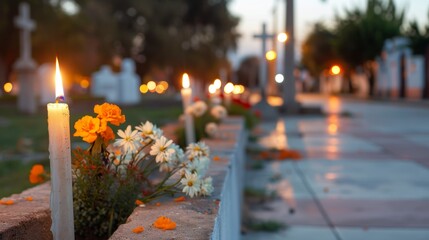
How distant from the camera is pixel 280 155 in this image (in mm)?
11031

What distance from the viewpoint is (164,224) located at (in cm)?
276

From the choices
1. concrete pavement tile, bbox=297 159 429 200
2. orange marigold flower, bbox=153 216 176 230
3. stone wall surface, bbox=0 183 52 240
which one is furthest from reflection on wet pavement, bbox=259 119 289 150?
orange marigold flower, bbox=153 216 176 230

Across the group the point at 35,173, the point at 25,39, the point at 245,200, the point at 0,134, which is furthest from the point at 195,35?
the point at 35,173

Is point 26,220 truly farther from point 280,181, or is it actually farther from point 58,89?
point 280,181

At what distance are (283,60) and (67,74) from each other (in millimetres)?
29210

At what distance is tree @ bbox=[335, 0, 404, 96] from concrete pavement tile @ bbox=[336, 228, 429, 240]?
156ft

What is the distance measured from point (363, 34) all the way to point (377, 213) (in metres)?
47.0

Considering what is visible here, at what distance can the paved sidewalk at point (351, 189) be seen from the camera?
579 centimetres

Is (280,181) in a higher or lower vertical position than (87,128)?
lower

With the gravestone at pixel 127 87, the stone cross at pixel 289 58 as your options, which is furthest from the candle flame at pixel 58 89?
the gravestone at pixel 127 87

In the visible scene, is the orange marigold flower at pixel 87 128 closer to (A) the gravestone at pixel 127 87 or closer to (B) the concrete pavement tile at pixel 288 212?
(B) the concrete pavement tile at pixel 288 212

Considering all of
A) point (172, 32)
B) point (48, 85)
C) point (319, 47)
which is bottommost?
point (48, 85)

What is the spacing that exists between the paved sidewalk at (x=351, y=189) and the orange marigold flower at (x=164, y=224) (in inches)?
113

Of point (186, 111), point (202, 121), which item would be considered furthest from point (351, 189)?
point (186, 111)
